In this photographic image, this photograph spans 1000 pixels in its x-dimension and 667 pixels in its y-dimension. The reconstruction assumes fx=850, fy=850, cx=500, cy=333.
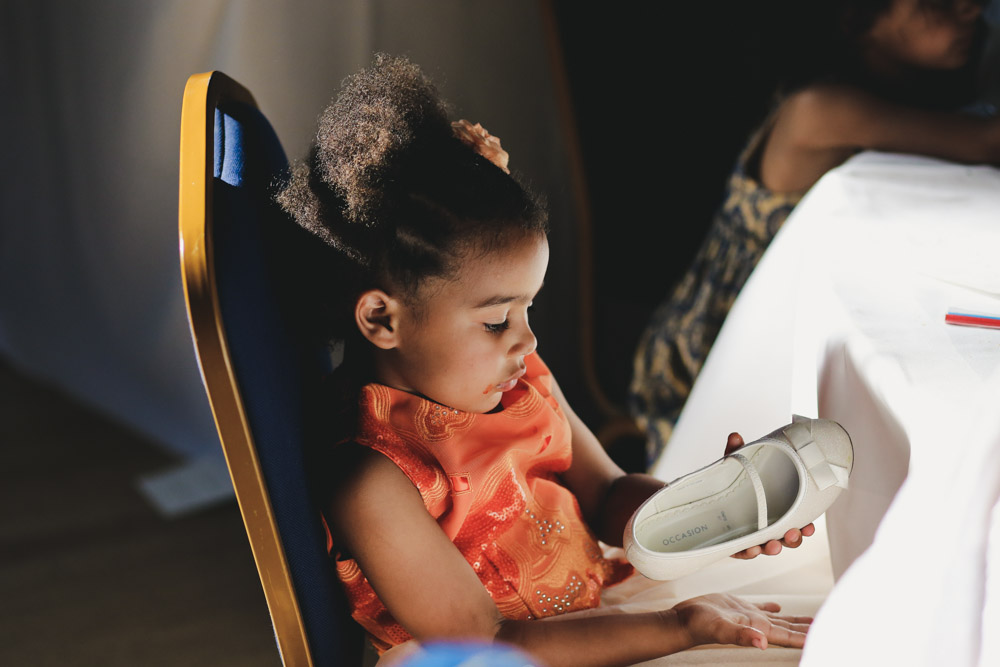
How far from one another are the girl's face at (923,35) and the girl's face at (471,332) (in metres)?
0.99

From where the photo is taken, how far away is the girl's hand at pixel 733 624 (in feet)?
2.21

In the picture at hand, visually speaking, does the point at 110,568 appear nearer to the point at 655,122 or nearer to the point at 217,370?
the point at 217,370

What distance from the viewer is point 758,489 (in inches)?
26.3

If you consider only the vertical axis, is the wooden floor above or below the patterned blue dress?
below

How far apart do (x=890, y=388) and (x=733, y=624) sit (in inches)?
8.7

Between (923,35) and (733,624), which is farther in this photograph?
(923,35)

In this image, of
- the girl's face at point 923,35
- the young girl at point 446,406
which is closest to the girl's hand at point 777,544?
the young girl at point 446,406

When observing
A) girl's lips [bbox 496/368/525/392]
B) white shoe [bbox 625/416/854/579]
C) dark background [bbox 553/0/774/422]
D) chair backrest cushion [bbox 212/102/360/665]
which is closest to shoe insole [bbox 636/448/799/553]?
white shoe [bbox 625/416/854/579]

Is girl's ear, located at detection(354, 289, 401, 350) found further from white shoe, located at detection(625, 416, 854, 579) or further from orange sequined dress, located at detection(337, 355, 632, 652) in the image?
white shoe, located at detection(625, 416, 854, 579)

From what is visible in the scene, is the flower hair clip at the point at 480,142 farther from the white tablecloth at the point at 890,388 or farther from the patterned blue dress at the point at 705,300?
the patterned blue dress at the point at 705,300

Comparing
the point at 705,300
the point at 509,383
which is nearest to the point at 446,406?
the point at 509,383

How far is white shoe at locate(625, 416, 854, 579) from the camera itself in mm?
654

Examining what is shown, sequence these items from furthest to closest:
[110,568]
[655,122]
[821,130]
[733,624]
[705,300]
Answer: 1. [655,122]
2. [110,568]
3. [705,300]
4. [821,130]
5. [733,624]

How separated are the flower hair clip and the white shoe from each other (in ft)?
0.96
